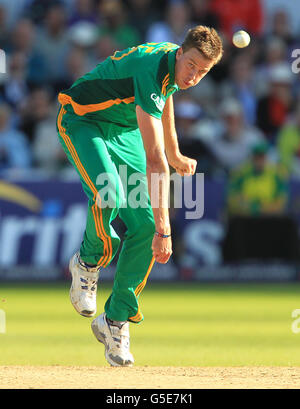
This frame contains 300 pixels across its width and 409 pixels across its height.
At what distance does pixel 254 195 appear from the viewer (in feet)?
45.5

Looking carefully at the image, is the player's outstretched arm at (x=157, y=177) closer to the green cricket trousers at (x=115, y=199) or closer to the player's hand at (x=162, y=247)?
the player's hand at (x=162, y=247)

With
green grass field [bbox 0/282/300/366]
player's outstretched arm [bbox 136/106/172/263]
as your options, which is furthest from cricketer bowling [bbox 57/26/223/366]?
green grass field [bbox 0/282/300/366]

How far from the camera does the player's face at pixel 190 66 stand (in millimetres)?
6219

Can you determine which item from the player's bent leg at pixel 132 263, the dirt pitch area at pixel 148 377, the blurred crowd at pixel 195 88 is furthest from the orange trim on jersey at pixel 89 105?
the blurred crowd at pixel 195 88

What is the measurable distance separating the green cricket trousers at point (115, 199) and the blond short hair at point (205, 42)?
967mm

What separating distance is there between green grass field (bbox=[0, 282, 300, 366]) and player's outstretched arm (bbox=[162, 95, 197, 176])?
5.30ft

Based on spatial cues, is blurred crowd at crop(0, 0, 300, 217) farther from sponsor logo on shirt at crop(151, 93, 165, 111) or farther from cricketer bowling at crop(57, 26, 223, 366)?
sponsor logo on shirt at crop(151, 93, 165, 111)

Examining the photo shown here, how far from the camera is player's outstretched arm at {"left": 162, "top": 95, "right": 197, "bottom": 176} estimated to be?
6.74m

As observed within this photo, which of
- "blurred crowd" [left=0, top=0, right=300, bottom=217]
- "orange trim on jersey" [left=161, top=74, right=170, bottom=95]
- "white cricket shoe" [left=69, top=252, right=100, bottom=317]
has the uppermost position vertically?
"blurred crowd" [left=0, top=0, right=300, bottom=217]

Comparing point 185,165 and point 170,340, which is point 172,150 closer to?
point 185,165

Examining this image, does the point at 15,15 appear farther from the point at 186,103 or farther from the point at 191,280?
the point at 191,280

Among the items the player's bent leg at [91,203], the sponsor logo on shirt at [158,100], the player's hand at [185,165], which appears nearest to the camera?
the sponsor logo on shirt at [158,100]

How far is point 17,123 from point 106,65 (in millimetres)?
8643

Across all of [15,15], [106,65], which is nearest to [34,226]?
[15,15]
